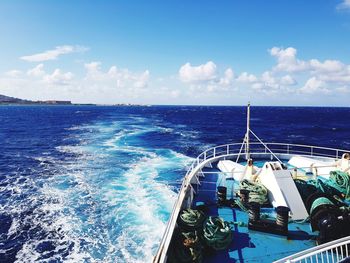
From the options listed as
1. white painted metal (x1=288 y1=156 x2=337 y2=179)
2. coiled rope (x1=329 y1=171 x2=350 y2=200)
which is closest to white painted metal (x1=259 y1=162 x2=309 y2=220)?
coiled rope (x1=329 y1=171 x2=350 y2=200)

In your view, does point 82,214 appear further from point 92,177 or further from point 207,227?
point 207,227

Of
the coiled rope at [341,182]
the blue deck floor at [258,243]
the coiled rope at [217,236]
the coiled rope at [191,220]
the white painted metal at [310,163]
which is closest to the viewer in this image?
the blue deck floor at [258,243]

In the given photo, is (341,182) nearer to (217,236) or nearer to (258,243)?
(258,243)

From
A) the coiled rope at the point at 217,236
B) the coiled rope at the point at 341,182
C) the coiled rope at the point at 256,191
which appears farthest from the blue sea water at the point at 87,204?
the coiled rope at the point at 341,182

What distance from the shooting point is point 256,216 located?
11.4 meters

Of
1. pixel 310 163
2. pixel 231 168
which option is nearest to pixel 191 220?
pixel 231 168

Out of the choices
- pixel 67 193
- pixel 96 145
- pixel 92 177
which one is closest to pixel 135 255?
pixel 67 193

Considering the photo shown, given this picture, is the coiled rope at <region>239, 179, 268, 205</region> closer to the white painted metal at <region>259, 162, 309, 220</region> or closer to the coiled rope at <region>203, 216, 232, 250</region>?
the white painted metal at <region>259, 162, 309, 220</region>

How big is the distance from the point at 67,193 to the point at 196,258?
18108 millimetres

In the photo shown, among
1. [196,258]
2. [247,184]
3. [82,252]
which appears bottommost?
[82,252]

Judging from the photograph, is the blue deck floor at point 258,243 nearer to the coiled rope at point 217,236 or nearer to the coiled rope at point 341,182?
the coiled rope at point 217,236

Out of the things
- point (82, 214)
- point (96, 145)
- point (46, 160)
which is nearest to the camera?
point (82, 214)

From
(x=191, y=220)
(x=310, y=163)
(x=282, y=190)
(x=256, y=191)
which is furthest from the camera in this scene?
(x=310, y=163)

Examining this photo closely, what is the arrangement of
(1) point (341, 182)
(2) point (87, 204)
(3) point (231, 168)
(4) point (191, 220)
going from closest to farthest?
(4) point (191, 220)
(1) point (341, 182)
(3) point (231, 168)
(2) point (87, 204)
